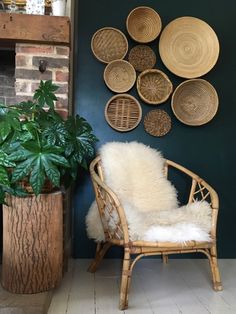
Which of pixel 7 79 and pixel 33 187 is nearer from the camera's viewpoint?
pixel 33 187

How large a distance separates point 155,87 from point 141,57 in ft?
0.82

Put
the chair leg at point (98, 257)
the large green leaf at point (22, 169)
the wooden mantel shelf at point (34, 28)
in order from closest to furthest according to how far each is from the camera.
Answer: the large green leaf at point (22, 169) < the wooden mantel shelf at point (34, 28) < the chair leg at point (98, 257)

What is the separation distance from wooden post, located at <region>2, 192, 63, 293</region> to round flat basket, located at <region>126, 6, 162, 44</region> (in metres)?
1.43

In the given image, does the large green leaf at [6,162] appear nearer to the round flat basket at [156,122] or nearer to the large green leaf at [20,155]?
the large green leaf at [20,155]

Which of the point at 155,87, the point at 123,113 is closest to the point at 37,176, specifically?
the point at 123,113

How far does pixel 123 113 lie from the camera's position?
2596mm

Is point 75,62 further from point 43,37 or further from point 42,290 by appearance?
point 42,290

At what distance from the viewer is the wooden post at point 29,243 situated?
5.70 feet

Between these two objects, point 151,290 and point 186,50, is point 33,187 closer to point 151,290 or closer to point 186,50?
point 151,290

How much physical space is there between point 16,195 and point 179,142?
56.1 inches

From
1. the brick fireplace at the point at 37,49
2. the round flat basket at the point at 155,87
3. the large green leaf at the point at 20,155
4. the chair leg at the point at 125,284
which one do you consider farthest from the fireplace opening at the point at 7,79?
the chair leg at the point at 125,284

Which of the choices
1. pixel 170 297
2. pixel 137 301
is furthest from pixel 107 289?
pixel 170 297

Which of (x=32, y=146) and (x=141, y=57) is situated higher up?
(x=141, y=57)

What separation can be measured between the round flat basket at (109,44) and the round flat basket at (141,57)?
0.23 ft
